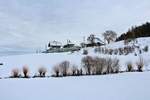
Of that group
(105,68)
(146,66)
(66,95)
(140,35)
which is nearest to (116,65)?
(105,68)

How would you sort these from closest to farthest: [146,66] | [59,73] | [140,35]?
[59,73] < [146,66] < [140,35]

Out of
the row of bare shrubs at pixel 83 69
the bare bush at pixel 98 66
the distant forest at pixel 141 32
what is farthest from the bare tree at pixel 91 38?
the bare bush at pixel 98 66

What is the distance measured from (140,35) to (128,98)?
5426 centimetres

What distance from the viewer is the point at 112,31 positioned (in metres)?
65.7

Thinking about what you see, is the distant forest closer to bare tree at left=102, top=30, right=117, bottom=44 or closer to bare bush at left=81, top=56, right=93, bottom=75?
bare tree at left=102, top=30, right=117, bottom=44

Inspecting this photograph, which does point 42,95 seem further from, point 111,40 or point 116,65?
point 111,40

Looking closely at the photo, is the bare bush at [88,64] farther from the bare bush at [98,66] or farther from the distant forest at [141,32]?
the distant forest at [141,32]

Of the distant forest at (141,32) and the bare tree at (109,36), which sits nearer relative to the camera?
the distant forest at (141,32)

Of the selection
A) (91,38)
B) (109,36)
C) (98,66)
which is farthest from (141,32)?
(98,66)

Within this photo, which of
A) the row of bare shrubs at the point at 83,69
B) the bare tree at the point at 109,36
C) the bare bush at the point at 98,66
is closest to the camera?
the row of bare shrubs at the point at 83,69

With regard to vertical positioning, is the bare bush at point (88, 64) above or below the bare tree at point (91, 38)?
below

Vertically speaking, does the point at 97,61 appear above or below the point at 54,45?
below

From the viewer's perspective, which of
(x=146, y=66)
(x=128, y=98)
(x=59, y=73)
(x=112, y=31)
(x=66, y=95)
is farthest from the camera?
(x=112, y=31)

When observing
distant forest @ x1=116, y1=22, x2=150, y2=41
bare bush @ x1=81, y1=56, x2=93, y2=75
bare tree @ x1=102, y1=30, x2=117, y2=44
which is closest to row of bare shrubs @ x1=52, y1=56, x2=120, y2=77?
bare bush @ x1=81, y1=56, x2=93, y2=75
